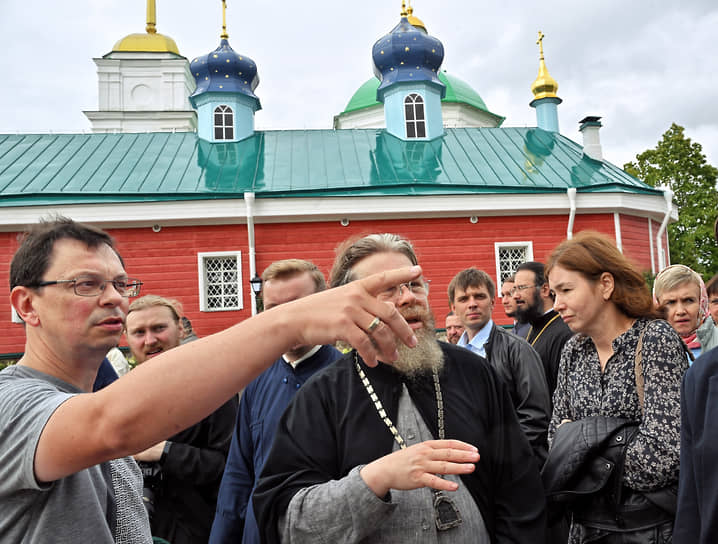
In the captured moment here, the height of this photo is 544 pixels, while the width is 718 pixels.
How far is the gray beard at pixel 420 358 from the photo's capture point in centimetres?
225

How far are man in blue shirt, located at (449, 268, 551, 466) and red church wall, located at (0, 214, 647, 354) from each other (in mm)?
9862

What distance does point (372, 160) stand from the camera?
16.5m

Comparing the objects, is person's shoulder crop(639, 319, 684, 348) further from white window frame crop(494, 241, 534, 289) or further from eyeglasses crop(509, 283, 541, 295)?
white window frame crop(494, 241, 534, 289)

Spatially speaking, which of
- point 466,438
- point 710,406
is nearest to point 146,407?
point 466,438

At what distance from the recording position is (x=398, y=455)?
1785 millimetres

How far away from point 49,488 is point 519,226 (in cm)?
1499

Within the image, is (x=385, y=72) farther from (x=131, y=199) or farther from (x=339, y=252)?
(x=339, y=252)

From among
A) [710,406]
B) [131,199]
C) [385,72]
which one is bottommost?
[710,406]

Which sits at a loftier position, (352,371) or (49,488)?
(352,371)

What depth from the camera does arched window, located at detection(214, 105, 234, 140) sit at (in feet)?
57.9

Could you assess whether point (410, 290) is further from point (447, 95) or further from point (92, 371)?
point (447, 95)

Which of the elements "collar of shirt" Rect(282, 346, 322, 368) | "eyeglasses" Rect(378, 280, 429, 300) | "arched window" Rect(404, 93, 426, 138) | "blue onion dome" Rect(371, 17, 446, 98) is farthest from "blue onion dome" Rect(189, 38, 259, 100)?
"eyeglasses" Rect(378, 280, 429, 300)

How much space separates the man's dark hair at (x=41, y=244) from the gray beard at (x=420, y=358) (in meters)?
1.17

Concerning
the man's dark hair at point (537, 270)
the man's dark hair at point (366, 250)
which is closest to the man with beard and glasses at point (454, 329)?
the man's dark hair at point (537, 270)
